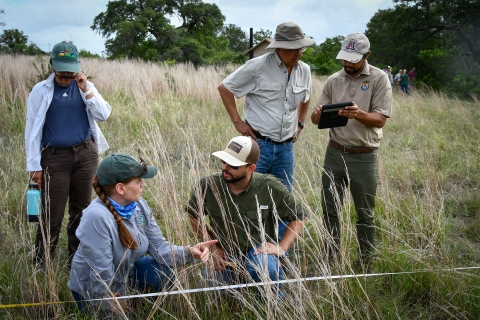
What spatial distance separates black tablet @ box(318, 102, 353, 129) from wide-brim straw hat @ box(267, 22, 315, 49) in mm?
528

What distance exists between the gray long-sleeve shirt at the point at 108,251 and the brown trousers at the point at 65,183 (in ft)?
2.38

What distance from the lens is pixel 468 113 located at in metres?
9.55

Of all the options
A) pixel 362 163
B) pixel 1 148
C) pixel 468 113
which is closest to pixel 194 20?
pixel 468 113

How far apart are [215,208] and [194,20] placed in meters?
31.0

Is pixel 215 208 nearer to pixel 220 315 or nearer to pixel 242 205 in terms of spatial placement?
pixel 242 205

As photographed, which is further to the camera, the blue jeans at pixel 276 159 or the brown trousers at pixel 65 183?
the blue jeans at pixel 276 159

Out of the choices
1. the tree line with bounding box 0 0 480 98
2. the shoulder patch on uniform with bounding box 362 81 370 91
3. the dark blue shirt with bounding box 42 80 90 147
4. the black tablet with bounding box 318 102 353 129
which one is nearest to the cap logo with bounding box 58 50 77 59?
the dark blue shirt with bounding box 42 80 90 147

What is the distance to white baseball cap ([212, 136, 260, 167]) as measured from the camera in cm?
276

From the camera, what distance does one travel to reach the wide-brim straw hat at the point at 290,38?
3.36m

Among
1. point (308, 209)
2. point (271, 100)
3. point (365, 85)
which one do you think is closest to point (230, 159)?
point (308, 209)

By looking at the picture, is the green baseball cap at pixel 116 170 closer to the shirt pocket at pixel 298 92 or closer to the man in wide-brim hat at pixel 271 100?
the man in wide-brim hat at pixel 271 100

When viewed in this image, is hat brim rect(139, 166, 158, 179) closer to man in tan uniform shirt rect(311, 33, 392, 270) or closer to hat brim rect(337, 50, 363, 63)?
man in tan uniform shirt rect(311, 33, 392, 270)

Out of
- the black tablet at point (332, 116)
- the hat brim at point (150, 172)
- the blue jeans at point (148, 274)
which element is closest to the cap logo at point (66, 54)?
the hat brim at point (150, 172)

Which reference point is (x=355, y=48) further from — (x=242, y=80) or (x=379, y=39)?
(x=379, y=39)
